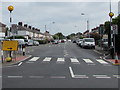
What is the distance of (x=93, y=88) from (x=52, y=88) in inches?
60.5

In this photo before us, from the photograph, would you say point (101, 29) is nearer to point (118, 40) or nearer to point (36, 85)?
point (118, 40)

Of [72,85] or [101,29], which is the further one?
[101,29]

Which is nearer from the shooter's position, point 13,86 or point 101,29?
point 13,86

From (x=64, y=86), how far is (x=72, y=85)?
387 millimetres

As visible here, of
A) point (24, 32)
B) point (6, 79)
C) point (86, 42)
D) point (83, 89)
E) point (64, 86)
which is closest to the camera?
point (83, 89)

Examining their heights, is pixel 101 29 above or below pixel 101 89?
above

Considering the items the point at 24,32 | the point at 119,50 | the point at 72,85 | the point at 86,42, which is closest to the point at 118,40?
the point at 119,50

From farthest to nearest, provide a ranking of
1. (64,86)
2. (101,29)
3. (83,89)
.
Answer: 1. (101,29)
2. (64,86)
3. (83,89)

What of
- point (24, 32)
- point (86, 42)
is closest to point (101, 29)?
point (86, 42)

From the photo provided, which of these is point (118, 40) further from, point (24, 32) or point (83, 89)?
point (24, 32)

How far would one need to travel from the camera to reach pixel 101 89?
798 cm

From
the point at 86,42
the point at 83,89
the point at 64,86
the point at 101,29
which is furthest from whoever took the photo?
the point at 86,42

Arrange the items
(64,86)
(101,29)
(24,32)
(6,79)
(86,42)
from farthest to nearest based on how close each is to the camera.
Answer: (24,32) < (86,42) < (101,29) < (6,79) < (64,86)

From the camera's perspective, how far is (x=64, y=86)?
8.47 m
